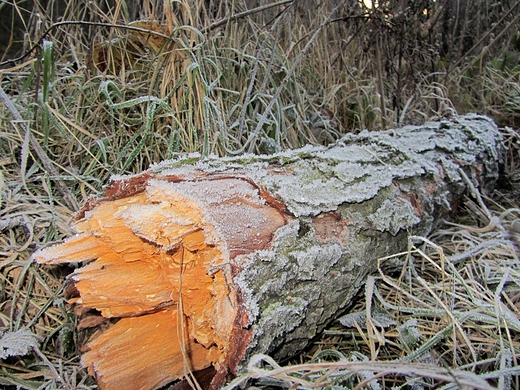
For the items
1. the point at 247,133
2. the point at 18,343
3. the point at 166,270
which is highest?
the point at 247,133

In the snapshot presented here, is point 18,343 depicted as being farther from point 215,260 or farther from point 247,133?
point 247,133

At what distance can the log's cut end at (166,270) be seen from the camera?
84 centimetres

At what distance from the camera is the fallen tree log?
833 millimetres

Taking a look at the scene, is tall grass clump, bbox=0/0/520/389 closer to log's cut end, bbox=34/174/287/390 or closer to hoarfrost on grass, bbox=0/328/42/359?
hoarfrost on grass, bbox=0/328/42/359

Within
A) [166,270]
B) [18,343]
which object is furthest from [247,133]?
[18,343]

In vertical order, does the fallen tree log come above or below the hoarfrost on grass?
above

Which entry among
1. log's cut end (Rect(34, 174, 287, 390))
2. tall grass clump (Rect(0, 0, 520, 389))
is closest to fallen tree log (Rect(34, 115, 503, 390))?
log's cut end (Rect(34, 174, 287, 390))

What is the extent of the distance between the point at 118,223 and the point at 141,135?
704 mm

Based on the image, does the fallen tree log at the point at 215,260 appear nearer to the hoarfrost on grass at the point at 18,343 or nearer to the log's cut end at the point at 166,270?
the log's cut end at the point at 166,270

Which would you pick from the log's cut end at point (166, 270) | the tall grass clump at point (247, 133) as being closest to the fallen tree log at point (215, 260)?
the log's cut end at point (166, 270)

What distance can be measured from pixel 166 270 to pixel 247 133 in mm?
984

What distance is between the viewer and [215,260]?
32.6 inches

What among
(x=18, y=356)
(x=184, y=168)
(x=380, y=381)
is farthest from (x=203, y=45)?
(x=380, y=381)

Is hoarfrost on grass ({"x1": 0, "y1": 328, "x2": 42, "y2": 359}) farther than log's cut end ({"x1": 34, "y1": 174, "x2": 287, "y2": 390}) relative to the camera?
Yes
